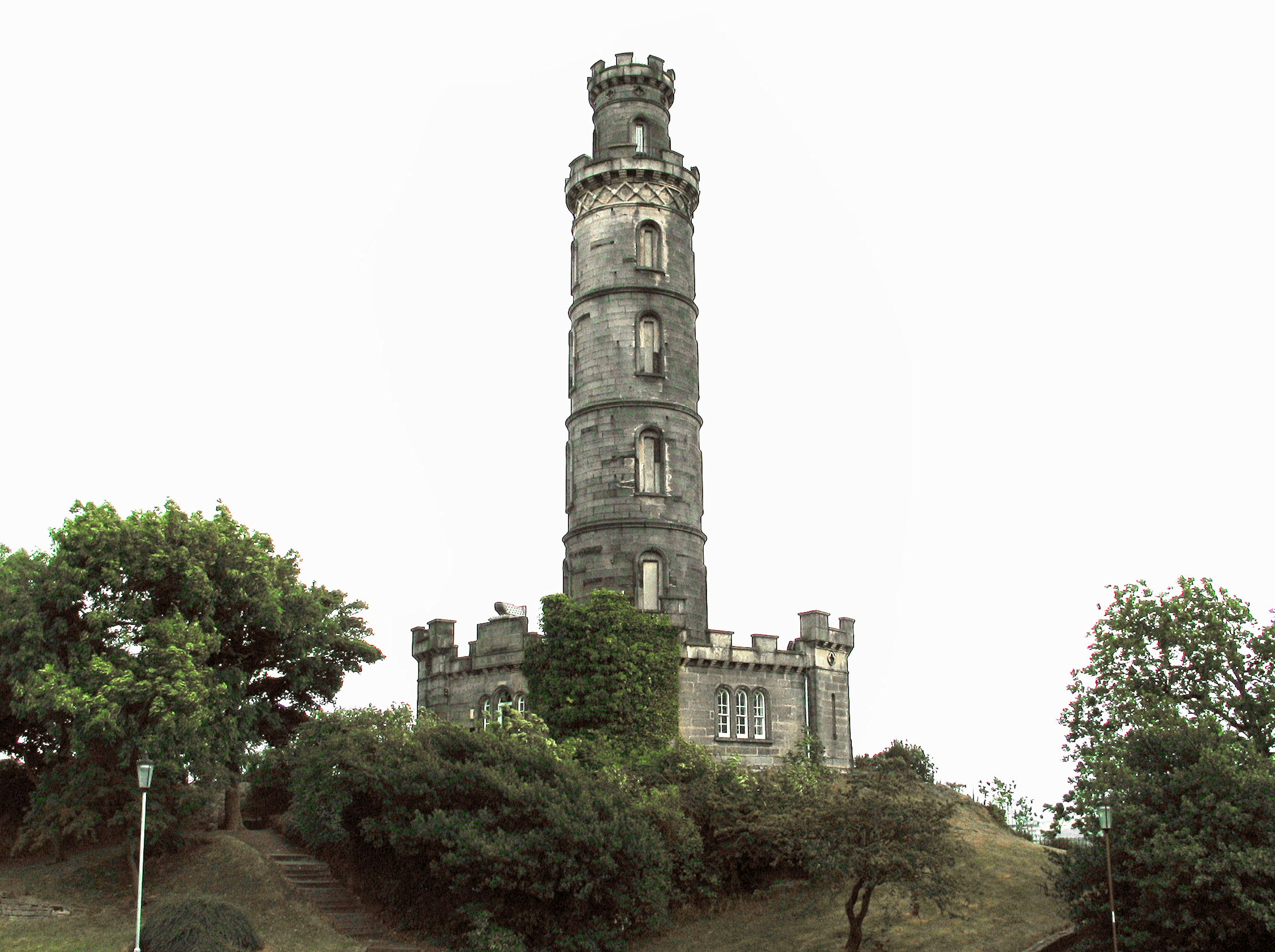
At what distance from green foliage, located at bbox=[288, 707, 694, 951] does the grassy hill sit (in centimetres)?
200

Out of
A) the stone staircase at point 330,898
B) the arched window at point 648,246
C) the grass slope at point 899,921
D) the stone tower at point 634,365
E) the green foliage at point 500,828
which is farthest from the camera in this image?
the arched window at point 648,246

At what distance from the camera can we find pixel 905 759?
145ft

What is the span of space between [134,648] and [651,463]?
17.8 m

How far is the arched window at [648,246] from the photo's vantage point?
44.4 meters

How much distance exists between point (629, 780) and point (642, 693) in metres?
5.53

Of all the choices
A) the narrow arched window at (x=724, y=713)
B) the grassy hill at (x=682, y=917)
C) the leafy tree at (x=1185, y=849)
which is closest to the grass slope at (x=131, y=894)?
the grassy hill at (x=682, y=917)

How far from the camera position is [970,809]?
40469 mm

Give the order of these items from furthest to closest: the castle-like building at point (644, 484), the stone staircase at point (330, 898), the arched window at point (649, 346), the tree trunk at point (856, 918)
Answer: the arched window at point (649, 346)
the castle-like building at point (644, 484)
the stone staircase at point (330, 898)
the tree trunk at point (856, 918)

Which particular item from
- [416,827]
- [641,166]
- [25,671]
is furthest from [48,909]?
[641,166]

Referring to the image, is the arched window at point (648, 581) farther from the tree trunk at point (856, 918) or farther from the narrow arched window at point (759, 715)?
the tree trunk at point (856, 918)

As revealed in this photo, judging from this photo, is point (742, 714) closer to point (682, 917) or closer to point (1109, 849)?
point (682, 917)

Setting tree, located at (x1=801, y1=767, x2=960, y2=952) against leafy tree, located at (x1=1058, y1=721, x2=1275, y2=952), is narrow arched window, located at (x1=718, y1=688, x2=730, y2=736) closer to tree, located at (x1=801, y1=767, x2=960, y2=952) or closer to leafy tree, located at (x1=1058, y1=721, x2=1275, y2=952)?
tree, located at (x1=801, y1=767, x2=960, y2=952)

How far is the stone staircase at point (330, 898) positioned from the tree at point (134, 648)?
9.77ft

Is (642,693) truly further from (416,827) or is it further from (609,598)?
(416,827)
